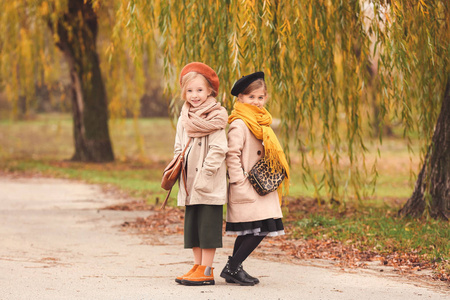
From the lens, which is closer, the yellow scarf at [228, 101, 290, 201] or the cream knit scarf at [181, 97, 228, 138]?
the cream knit scarf at [181, 97, 228, 138]

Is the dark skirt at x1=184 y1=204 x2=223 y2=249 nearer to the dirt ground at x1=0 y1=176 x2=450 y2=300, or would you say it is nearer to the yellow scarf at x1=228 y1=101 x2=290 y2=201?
the dirt ground at x1=0 y1=176 x2=450 y2=300

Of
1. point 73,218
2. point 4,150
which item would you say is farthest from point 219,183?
point 4,150

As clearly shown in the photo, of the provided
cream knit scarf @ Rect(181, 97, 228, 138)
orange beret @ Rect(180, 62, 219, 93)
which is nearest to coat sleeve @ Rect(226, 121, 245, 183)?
cream knit scarf @ Rect(181, 97, 228, 138)

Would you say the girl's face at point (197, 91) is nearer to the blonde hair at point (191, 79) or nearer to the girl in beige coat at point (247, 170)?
the blonde hair at point (191, 79)

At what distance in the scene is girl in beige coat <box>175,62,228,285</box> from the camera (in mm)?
4617

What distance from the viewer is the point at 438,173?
23.6ft

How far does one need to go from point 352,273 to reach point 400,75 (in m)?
1.98

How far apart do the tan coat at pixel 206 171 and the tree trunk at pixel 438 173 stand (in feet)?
10.4

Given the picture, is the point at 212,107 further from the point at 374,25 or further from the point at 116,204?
the point at 116,204

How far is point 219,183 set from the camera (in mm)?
4668

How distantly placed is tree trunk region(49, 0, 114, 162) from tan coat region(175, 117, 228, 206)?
10137 millimetres

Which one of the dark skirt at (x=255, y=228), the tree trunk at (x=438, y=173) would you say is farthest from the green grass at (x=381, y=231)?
the dark skirt at (x=255, y=228)

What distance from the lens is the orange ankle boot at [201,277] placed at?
4.66m

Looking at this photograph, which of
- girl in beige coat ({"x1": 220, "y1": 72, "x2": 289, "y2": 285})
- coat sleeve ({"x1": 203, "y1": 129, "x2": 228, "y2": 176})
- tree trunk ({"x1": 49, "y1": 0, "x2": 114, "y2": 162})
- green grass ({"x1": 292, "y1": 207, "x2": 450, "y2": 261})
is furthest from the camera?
tree trunk ({"x1": 49, "y1": 0, "x2": 114, "y2": 162})
